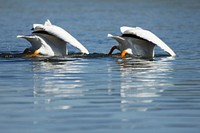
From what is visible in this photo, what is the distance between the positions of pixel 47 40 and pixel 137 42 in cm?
189

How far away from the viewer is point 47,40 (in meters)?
17.1

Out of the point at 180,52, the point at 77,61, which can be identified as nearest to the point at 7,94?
the point at 77,61

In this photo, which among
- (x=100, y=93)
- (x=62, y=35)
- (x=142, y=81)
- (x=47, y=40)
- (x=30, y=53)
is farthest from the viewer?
(x=30, y=53)

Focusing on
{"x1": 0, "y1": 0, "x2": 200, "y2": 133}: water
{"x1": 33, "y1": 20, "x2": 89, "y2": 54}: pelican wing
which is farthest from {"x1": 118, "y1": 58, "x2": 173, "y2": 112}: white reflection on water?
{"x1": 33, "y1": 20, "x2": 89, "y2": 54}: pelican wing

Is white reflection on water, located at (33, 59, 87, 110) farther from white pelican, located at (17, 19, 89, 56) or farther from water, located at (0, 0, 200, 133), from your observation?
white pelican, located at (17, 19, 89, 56)

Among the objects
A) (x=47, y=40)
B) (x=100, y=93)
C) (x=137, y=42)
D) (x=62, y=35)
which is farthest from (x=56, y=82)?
(x=137, y=42)

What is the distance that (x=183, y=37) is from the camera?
82.3ft

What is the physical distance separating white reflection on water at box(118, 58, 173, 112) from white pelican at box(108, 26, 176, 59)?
346mm

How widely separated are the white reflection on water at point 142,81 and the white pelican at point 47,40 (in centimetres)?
138

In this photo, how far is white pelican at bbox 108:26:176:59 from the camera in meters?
16.6

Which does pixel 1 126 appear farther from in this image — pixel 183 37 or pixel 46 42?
pixel 183 37

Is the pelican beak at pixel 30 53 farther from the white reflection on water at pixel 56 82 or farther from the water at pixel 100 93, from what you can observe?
the white reflection on water at pixel 56 82

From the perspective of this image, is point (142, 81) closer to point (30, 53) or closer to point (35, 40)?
point (35, 40)

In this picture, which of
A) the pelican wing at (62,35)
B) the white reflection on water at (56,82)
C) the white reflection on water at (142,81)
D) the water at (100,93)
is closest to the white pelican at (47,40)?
the pelican wing at (62,35)
